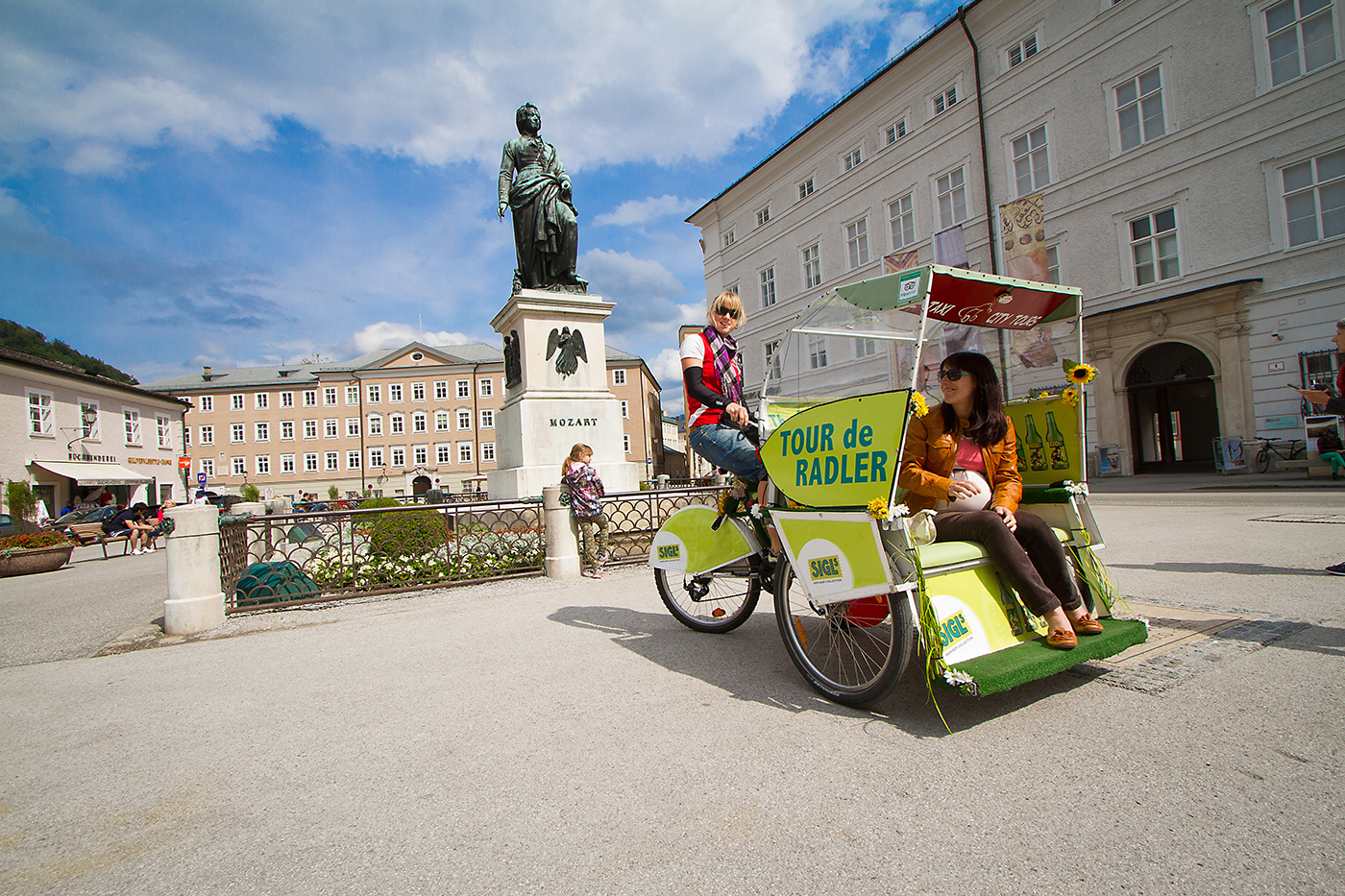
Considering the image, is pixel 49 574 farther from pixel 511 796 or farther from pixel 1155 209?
pixel 1155 209

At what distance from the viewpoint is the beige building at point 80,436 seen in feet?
98.4

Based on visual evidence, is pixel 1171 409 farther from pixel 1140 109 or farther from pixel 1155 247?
pixel 1140 109

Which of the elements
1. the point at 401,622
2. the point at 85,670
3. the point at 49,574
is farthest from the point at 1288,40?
the point at 49,574

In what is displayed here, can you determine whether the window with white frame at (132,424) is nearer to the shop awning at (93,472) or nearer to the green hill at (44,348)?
the shop awning at (93,472)

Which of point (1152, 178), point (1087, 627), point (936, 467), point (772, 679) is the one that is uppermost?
point (1152, 178)

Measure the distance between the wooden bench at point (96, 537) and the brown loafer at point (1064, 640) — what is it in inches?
801

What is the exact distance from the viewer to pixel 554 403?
11836 millimetres

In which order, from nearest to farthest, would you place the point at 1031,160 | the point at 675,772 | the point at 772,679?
1. the point at 675,772
2. the point at 772,679
3. the point at 1031,160

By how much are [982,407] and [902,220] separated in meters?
27.5

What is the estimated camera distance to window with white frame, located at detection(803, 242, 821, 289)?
3231cm

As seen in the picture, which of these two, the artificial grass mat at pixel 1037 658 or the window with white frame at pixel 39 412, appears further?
the window with white frame at pixel 39 412

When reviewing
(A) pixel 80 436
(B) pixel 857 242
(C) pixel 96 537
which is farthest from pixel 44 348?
(B) pixel 857 242

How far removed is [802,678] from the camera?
11.4ft

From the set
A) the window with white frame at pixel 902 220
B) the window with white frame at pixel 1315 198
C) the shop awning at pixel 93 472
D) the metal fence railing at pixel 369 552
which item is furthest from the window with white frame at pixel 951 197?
the shop awning at pixel 93 472
